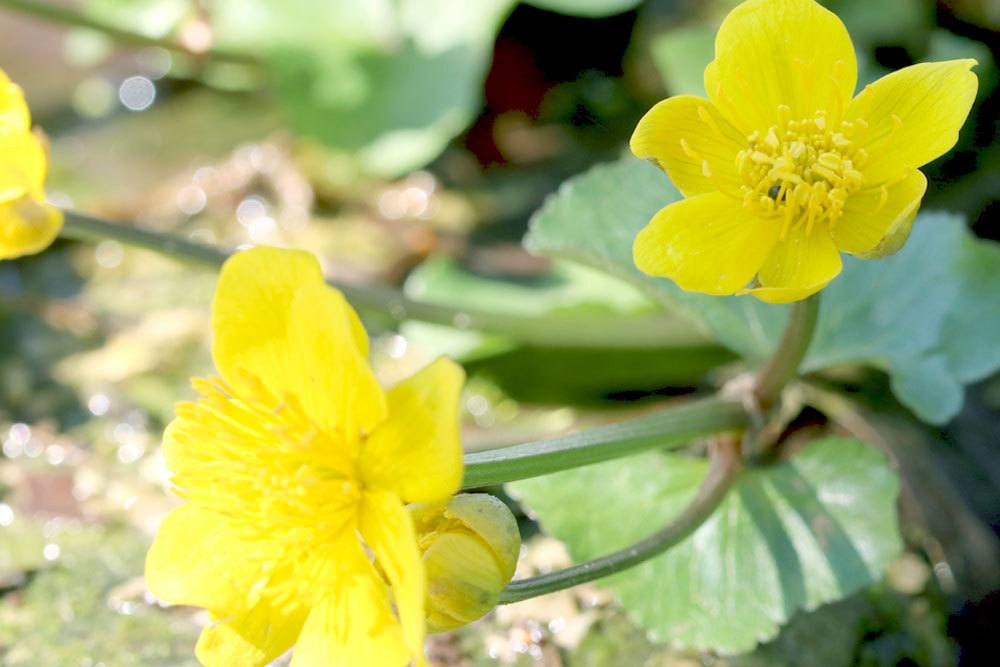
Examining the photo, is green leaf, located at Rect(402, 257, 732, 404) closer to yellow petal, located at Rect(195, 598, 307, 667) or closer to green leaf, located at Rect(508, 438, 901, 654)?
green leaf, located at Rect(508, 438, 901, 654)

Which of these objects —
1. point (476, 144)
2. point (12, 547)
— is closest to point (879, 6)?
point (476, 144)

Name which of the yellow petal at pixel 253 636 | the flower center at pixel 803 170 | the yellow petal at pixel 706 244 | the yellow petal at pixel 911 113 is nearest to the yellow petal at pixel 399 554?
the yellow petal at pixel 253 636

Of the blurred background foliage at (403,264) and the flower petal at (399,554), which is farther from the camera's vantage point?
the blurred background foliage at (403,264)

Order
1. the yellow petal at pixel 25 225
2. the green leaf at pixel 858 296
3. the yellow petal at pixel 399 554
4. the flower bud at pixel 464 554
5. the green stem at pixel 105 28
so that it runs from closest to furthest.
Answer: the yellow petal at pixel 399 554
the flower bud at pixel 464 554
the yellow petal at pixel 25 225
the green leaf at pixel 858 296
the green stem at pixel 105 28

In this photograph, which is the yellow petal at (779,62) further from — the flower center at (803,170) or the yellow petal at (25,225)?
the yellow petal at (25,225)

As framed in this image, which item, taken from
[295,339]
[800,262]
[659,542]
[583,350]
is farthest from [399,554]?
[583,350]

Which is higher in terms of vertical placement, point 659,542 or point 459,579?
point 459,579

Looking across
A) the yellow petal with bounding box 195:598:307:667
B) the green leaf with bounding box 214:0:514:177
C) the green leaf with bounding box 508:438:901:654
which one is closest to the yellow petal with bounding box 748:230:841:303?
the green leaf with bounding box 508:438:901:654

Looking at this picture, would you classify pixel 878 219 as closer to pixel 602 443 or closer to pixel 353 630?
pixel 602 443
